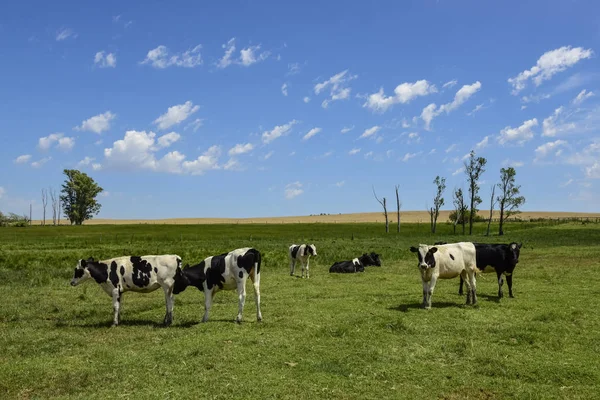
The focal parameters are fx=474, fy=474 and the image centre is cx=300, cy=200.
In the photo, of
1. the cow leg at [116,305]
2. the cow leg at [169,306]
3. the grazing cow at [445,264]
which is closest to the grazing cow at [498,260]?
the grazing cow at [445,264]

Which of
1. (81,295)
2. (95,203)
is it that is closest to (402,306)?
(81,295)

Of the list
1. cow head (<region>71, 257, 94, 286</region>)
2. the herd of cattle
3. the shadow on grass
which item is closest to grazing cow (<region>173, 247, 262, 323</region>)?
the herd of cattle

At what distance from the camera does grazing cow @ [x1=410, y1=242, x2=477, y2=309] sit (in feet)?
51.6

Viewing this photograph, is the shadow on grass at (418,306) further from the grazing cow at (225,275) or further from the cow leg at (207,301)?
the cow leg at (207,301)

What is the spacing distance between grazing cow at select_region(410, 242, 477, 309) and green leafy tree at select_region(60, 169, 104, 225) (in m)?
130

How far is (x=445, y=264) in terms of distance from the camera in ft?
53.4

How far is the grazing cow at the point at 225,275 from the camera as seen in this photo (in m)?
14.1

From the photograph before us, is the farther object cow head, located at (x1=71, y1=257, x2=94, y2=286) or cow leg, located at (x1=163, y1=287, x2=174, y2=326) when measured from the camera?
cow head, located at (x1=71, y1=257, x2=94, y2=286)

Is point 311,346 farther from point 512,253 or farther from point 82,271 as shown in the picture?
point 512,253

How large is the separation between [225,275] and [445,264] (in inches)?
296

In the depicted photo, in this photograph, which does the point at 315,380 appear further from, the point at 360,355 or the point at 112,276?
the point at 112,276

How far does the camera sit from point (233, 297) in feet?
62.2

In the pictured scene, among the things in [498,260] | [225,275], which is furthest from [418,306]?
[225,275]

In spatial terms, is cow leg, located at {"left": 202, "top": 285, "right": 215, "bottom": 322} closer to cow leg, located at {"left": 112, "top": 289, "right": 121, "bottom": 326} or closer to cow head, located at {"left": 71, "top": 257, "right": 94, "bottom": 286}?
cow leg, located at {"left": 112, "top": 289, "right": 121, "bottom": 326}
